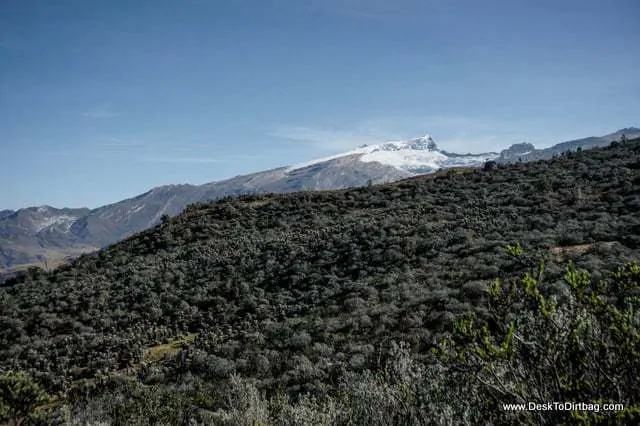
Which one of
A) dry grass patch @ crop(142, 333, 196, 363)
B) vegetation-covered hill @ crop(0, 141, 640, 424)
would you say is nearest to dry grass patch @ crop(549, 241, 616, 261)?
vegetation-covered hill @ crop(0, 141, 640, 424)

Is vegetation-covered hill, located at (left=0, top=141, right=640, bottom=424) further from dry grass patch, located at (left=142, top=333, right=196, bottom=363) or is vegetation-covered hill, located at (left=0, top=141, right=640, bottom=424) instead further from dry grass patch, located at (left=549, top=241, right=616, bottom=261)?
dry grass patch, located at (left=549, top=241, right=616, bottom=261)

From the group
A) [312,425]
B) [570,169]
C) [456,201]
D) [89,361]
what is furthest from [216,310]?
[570,169]

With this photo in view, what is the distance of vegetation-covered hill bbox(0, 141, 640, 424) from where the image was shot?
540 inches

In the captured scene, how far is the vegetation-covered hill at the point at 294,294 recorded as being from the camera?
1373cm

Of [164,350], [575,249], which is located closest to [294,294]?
[164,350]

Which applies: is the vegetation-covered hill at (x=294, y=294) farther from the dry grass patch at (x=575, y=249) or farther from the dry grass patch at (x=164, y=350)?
the dry grass patch at (x=575, y=249)

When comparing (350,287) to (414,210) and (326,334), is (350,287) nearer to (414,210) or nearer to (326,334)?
(326,334)

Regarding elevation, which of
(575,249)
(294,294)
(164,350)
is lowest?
(164,350)

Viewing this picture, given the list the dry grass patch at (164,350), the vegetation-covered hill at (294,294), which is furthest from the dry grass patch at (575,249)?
the dry grass patch at (164,350)

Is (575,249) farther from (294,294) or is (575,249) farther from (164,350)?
(164,350)

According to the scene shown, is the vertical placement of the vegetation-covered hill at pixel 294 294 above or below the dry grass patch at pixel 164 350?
above

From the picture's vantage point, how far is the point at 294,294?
962 inches

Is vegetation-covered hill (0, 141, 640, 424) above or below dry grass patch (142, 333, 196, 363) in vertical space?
above

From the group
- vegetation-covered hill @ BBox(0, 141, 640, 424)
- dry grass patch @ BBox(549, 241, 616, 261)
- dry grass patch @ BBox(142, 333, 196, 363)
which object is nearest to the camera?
vegetation-covered hill @ BBox(0, 141, 640, 424)
